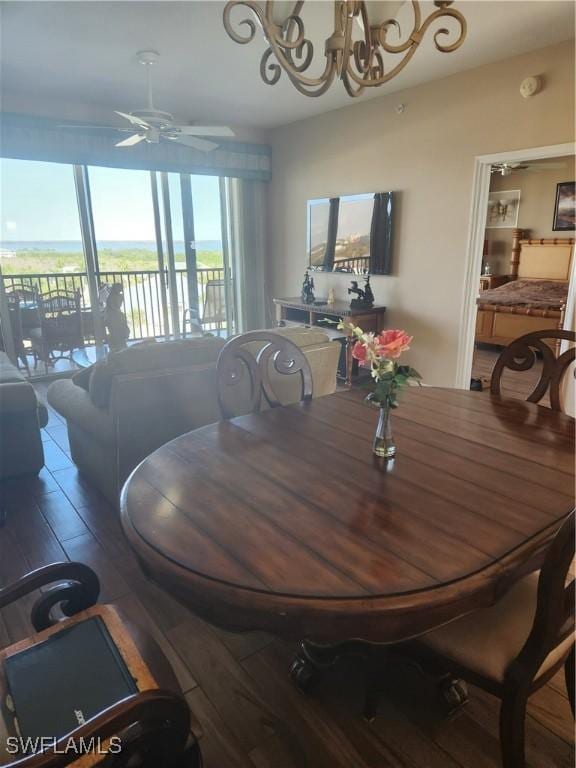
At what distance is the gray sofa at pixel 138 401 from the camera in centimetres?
221

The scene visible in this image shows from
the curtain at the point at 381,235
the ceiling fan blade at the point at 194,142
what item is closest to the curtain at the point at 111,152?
the ceiling fan blade at the point at 194,142

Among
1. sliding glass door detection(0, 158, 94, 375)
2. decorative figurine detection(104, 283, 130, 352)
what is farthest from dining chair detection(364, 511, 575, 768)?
sliding glass door detection(0, 158, 94, 375)

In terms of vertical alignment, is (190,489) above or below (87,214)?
below

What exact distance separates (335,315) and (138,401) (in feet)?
9.21

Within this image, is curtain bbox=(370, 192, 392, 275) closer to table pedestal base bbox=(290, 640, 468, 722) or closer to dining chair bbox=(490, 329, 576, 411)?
dining chair bbox=(490, 329, 576, 411)

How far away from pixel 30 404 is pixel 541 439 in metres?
2.56

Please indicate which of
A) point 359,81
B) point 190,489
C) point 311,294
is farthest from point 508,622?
→ point 311,294

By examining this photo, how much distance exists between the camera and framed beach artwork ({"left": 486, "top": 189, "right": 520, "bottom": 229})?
→ 298 inches

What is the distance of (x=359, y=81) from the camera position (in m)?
1.73

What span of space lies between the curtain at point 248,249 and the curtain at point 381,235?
1.83 meters

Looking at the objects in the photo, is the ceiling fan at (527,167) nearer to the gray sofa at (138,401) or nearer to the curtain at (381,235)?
the curtain at (381,235)

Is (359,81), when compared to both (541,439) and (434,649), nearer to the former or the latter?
(541,439)

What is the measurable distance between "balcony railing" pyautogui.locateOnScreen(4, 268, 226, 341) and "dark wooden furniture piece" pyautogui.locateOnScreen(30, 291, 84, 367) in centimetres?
28

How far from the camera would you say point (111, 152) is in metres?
4.66
